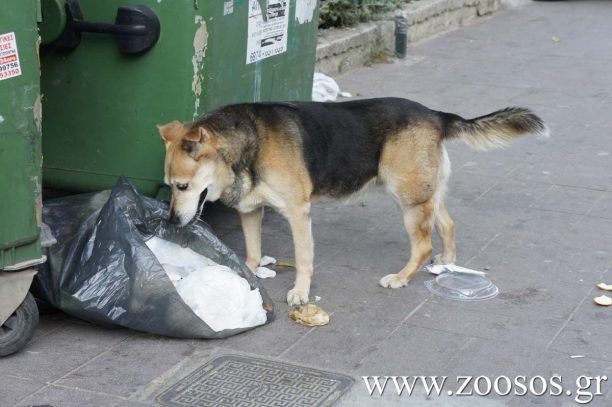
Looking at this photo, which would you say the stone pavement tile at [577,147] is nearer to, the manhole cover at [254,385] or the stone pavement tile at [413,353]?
the stone pavement tile at [413,353]

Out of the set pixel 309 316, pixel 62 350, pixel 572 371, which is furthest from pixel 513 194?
pixel 62 350

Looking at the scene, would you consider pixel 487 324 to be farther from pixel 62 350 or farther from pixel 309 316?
pixel 62 350

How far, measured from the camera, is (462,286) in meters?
5.21

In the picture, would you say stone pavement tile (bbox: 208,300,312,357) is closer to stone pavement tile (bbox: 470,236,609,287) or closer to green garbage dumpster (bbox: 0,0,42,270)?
green garbage dumpster (bbox: 0,0,42,270)

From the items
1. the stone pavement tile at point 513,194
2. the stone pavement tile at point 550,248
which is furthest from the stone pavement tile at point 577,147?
the stone pavement tile at point 550,248

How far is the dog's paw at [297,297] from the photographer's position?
16.3ft

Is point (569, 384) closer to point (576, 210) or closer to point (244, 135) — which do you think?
point (244, 135)

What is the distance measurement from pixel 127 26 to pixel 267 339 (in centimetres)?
169

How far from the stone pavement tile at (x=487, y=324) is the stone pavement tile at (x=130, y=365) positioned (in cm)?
117

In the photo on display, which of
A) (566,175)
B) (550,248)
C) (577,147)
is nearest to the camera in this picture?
(550,248)

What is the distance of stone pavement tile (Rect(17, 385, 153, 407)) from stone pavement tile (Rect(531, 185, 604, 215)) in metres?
3.47

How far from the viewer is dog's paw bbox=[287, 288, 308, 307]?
4.97 metres

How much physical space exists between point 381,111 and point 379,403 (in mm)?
1738

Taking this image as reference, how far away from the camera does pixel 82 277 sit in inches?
179
